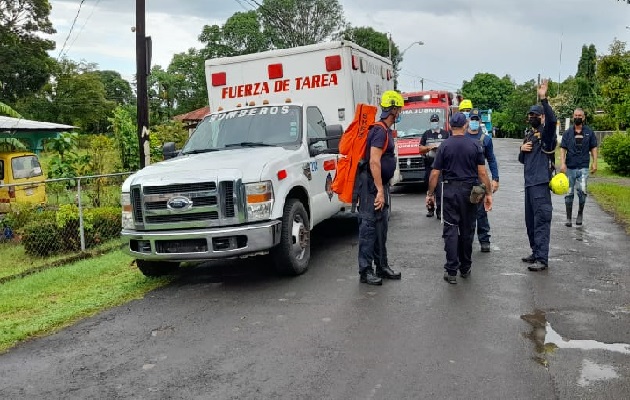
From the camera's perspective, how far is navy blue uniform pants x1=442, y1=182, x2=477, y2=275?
253 inches

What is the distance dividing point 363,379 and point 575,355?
1.65 metres

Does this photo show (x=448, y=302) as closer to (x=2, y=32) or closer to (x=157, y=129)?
(x=157, y=129)

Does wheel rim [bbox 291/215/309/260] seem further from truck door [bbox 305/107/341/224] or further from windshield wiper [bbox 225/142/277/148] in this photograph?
windshield wiper [bbox 225/142/277/148]

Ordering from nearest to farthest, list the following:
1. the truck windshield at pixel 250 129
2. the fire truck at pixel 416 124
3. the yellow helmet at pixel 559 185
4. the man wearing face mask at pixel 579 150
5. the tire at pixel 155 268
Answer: the yellow helmet at pixel 559 185 → the tire at pixel 155 268 → the truck windshield at pixel 250 129 → the man wearing face mask at pixel 579 150 → the fire truck at pixel 416 124

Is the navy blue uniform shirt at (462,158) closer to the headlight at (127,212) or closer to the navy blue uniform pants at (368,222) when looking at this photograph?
the navy blue uniform pants at (368,222)

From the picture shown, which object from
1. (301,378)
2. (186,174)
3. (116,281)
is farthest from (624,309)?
(116,281)

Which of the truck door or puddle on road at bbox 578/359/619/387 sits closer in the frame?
puddle on road at bbox 578/359/619/387

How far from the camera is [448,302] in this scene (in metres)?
5.78

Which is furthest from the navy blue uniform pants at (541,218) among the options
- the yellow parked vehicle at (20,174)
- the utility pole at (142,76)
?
the yellow parked vehicle at (20,174)

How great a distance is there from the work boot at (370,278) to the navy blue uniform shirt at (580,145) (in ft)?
16.1

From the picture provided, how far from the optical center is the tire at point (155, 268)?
280 inches

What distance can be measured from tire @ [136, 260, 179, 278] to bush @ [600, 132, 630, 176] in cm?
1674

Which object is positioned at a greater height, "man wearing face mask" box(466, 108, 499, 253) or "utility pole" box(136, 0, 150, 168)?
"utility pole" box(136, 0, 150, 168)

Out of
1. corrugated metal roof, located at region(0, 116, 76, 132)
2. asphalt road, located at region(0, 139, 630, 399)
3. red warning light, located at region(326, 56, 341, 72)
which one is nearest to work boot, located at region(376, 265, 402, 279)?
asphalt road, located at region(0, 139, 630, 399)
